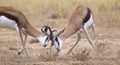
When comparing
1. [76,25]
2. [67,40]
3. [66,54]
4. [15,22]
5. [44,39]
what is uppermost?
[76,25]

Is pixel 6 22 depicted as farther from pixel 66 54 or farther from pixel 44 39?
pixel 66 54

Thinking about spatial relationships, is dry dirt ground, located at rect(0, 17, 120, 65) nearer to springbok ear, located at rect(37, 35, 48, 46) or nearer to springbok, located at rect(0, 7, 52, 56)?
springbok ear, located at rect(37, 35, 48, 46)

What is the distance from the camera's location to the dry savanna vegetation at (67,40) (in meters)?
11.2

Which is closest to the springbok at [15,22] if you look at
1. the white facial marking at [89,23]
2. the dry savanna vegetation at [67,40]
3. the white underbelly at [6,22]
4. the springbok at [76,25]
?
the white underbelly at [6,22]

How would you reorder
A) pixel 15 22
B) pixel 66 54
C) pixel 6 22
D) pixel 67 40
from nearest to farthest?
pixel 6 22
pixel 15 22
pixel 66 54
pixel 67 40

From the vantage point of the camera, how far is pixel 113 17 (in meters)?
19.5

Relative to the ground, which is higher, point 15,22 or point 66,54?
point 15,22

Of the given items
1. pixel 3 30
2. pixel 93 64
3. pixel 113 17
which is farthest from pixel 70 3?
pixel 93 64

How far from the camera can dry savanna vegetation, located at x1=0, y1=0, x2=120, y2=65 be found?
441 inches

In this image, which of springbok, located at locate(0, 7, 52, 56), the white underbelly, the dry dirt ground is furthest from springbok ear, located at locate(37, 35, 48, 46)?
the white underbelly

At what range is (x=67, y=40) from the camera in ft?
48.8

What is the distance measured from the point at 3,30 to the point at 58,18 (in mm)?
3866

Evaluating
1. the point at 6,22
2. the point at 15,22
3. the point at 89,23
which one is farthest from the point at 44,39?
the point at 89,23

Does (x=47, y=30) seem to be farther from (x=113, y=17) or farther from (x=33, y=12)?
(x=33, y=12)
